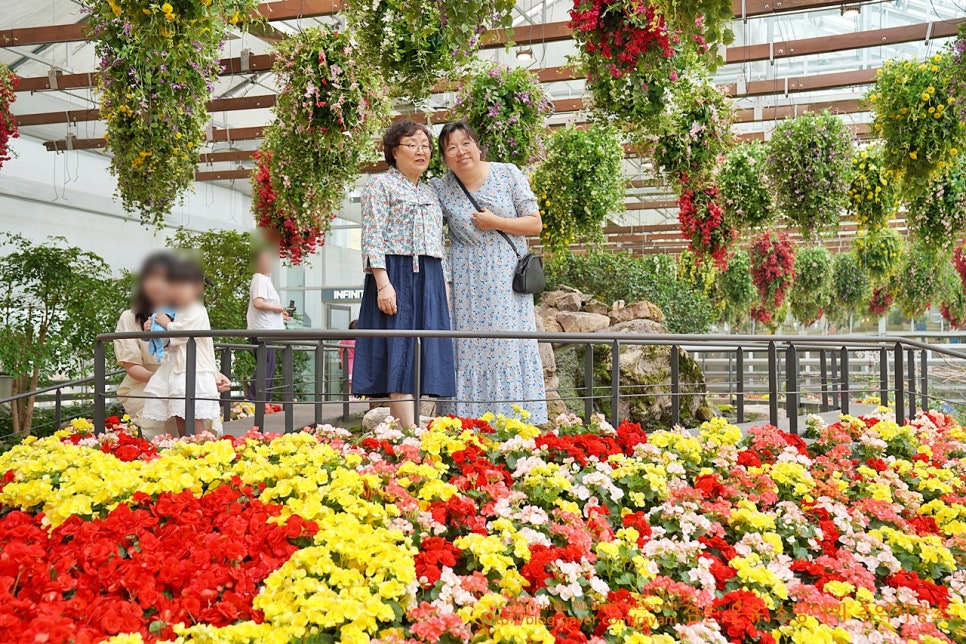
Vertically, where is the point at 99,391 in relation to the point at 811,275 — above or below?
below

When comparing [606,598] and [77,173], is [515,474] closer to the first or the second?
[606,598]

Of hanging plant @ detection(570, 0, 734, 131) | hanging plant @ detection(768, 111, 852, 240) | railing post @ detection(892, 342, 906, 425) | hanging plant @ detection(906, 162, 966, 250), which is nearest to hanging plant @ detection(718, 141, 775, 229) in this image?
hanging plant @ detection(768, 111, 852, 240)

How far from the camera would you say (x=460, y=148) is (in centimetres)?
353

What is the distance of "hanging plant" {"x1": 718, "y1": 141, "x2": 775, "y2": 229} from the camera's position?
6.98 metres

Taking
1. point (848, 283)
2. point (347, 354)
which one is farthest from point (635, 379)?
point (848, 283)

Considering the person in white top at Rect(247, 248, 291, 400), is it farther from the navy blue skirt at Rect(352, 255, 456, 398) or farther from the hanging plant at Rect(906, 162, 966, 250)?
the hanging plant at Rect(906, 162, 966, 250)

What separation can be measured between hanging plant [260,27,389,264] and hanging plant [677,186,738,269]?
3.27 metres

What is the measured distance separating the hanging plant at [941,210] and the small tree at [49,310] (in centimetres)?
758

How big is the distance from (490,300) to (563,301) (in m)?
3.81

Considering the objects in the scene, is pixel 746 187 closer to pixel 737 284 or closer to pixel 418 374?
pixel 418 374

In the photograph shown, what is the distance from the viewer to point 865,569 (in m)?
2.49

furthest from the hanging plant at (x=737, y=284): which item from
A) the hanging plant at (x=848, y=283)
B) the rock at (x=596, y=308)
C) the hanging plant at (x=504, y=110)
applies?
the hanging plant at (x=504, y=110)

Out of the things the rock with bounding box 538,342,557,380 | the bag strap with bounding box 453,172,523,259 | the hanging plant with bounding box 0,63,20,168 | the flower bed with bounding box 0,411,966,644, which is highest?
the hanging plant with bounding box 0,63,20,168

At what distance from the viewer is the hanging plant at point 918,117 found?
5156 mm
